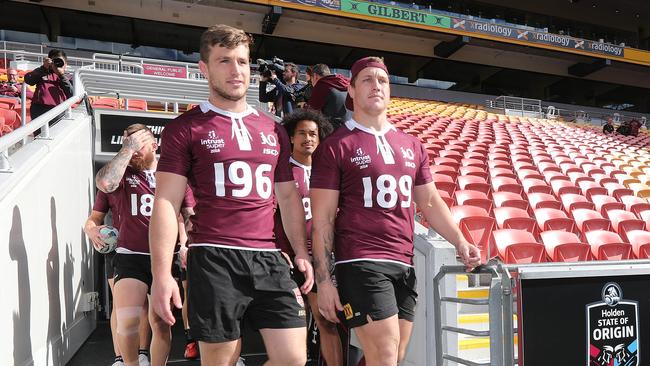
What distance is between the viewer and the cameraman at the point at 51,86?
613cm

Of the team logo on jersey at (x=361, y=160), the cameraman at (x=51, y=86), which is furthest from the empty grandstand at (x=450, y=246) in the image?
the team logo on jersey at (x=361, y=160)

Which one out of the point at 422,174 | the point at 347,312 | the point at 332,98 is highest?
the point at 332,98

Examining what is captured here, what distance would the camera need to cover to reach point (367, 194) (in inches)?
87.6

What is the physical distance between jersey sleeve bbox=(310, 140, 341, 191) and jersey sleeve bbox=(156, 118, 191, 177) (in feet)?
1.71

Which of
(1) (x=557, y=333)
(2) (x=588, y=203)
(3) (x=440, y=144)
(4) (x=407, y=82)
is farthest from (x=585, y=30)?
(1) (x=557, y=333)

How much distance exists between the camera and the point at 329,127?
11.8 feet

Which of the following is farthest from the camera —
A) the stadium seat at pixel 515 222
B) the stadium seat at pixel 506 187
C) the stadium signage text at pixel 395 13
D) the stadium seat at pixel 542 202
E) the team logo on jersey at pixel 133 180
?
the stadium signage text at pixel 395 13

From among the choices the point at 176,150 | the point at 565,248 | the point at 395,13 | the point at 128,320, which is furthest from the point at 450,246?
the point at 395,13

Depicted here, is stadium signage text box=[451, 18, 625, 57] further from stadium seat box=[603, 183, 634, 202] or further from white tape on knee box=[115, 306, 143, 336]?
white tape on knee box=[115, 306, 143, 336]

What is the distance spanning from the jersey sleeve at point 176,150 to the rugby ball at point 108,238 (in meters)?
1.77

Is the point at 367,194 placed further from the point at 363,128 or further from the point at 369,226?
the point at 363,128

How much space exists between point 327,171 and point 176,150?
606 mm

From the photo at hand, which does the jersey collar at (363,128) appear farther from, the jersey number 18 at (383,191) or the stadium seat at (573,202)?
the stadium seat at (573,202)

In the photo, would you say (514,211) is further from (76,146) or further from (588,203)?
(76,146)
